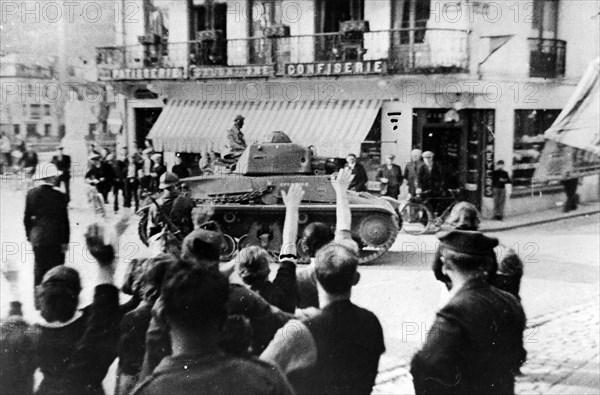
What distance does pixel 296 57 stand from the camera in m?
4.12

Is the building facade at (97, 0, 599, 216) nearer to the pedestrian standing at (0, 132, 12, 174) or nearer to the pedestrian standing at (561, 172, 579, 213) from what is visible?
the pedestrian standing at (561, 172, 579, 213)

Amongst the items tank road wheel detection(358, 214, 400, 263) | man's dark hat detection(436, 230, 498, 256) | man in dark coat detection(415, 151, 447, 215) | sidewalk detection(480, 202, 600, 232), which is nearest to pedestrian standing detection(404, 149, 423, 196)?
man in dark coat detection(415, 151, 447, 215)

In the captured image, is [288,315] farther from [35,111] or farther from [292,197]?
[35,111]

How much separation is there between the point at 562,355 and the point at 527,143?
1.38m

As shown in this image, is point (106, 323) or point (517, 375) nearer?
point (106, 323)

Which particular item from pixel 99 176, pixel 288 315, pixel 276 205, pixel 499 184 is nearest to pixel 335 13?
pixel 276 205

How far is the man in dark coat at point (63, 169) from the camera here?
418cm

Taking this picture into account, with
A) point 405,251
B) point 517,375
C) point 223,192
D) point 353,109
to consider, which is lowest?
point 517,375

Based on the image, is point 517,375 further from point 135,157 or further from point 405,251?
point 135,157

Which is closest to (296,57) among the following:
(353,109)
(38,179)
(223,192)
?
(353,109)

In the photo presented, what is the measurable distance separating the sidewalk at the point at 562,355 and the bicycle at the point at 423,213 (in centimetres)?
80

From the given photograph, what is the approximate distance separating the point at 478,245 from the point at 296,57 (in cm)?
144

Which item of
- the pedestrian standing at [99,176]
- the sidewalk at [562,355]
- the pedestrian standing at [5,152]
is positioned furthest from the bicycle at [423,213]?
the pedestrian standing at [5,152]

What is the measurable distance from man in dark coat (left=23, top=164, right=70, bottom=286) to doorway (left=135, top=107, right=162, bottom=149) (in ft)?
1.60
